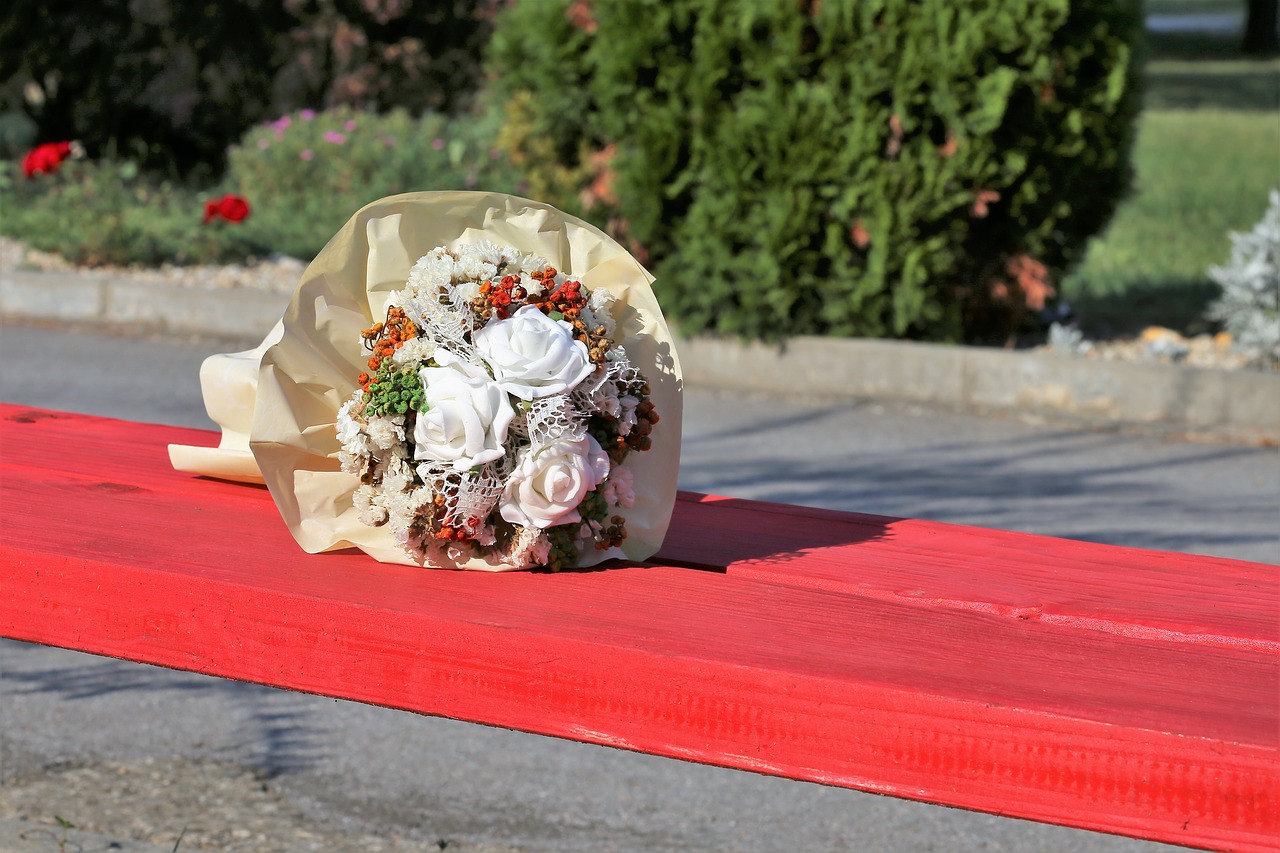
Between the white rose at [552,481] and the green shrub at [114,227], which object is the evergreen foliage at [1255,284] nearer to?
the white rose at [552,481]

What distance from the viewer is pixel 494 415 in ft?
5.14

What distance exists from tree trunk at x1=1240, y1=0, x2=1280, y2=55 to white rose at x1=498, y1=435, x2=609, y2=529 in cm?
3249

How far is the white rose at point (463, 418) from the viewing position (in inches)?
61.1

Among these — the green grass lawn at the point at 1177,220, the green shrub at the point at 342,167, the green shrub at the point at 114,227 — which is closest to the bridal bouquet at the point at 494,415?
the green grass lawn at the point at 1177,220

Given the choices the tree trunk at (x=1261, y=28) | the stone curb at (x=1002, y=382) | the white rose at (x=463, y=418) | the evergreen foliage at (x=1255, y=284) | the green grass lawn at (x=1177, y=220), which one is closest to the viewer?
the white rose at (x=463, y=418)

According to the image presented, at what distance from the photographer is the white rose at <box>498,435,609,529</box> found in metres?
1.58

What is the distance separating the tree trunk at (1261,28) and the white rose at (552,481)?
3249cm

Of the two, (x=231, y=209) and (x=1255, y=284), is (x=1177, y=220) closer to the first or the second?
(x=1255, y=284)

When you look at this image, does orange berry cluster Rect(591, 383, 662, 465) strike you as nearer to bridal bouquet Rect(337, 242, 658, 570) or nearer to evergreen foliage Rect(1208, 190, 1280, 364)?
bridal bouquet Rect(337, 242, 658, 570)

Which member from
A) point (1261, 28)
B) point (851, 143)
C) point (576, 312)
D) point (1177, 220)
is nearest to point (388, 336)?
point (576, 312)

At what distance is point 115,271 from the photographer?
8.19 m

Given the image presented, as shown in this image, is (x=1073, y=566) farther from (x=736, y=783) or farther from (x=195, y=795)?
(x=195, y=795)

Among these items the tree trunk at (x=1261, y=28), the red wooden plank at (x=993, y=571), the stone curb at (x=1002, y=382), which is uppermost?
the tree trunk at (x=1261, y=28)

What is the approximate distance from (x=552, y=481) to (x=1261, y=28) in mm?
33022
